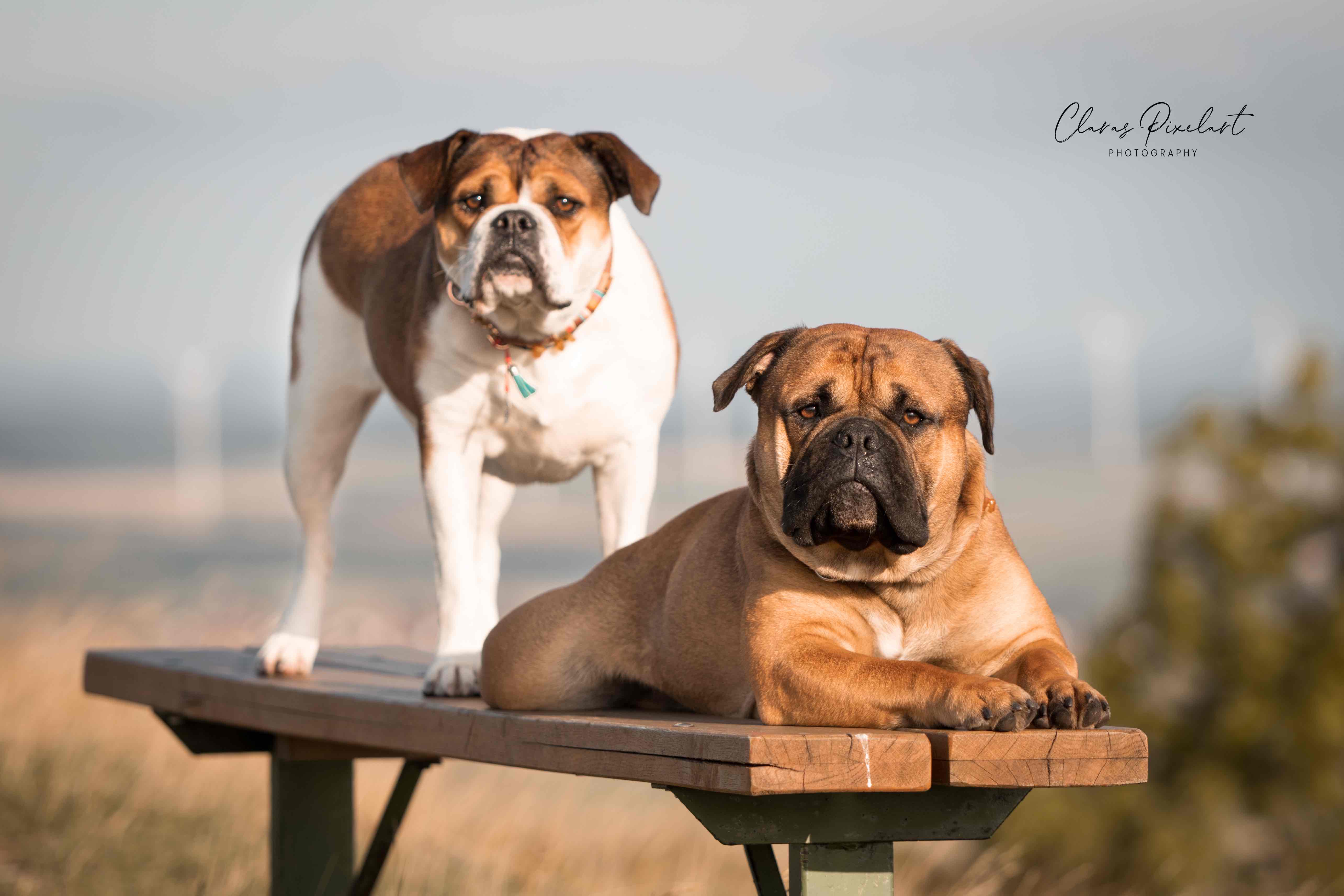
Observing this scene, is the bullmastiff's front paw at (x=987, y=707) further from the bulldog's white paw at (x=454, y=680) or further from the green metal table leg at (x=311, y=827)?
the green metal table leg at (x=311, y=827)

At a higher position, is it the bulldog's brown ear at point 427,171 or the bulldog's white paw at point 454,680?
the bulldog's brown ear at point 427,171

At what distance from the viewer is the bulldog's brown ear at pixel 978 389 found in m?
2.92

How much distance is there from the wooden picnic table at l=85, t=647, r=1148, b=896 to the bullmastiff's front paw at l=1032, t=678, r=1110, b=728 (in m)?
0.07

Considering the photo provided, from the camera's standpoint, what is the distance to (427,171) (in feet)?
13.9

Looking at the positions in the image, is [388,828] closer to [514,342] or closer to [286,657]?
[286,657]

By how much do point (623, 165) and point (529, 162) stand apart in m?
0.30

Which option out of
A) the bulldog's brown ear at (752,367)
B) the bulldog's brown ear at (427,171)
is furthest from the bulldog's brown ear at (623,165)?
the bulldog's brown ear at (752,367)

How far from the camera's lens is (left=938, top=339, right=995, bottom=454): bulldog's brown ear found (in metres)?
2.92

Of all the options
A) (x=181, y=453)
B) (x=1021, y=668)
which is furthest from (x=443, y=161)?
(x=181, y=453)

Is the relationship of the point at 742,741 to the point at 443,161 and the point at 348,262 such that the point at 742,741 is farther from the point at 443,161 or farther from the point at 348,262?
the point at 348,262

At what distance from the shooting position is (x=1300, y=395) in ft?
78.4

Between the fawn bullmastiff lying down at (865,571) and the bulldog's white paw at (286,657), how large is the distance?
2.03 meters

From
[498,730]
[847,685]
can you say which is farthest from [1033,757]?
[498,730]

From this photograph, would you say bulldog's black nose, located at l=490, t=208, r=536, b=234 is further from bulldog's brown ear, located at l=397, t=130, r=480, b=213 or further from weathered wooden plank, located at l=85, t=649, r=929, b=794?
weathered wooden plank, located at l=85, t=649, r=929, b=794
